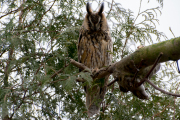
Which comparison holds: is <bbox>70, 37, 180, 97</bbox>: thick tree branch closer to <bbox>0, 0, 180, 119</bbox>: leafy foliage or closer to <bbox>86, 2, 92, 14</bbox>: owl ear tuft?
<bbox>0, 0, 180, 119</bbox>: leafy foliage

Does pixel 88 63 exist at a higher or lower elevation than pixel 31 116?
higher

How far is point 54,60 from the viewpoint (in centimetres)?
209

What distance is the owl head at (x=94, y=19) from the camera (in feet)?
7.53

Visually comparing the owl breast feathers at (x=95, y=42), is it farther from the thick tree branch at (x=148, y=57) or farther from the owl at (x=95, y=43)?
the thick tree branch at (x=148, y=57)

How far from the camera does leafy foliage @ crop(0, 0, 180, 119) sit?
1773mm

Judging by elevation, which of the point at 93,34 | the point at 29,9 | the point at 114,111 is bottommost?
the point at 114,111

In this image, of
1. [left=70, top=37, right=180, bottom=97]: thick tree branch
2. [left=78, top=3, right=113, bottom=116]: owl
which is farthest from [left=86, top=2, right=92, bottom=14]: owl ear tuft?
[left=70, top=37, right=180, bottom=97]: thick tree branch

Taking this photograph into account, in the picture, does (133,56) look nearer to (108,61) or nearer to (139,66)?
(139,66)

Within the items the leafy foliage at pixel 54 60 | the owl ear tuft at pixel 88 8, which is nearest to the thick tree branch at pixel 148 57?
the leafy foliage at pixel 54 60

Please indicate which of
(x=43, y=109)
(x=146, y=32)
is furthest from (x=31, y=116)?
(x=146, y=32)

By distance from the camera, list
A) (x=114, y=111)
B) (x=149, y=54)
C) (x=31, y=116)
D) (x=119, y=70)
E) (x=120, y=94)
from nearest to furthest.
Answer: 1. (x=149, y=54)
2. (x=119, y=70)
3. (x=114, y=111)
4. (x=31, y=116)
5. (x=120, y=94)

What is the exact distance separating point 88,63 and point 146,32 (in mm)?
753

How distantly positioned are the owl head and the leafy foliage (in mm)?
98

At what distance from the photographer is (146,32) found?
2.08m
